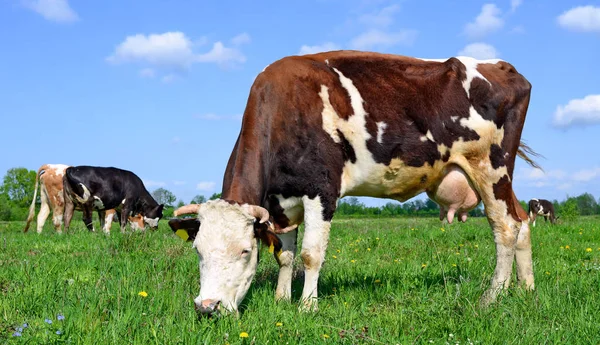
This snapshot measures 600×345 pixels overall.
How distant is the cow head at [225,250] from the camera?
208 inches

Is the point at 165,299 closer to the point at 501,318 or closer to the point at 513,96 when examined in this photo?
the point at 501,318

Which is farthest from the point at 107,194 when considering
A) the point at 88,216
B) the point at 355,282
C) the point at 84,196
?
the point at 355,282

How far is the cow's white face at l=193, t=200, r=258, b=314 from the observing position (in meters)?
5.29

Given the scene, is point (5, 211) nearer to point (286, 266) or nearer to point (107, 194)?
point (107, 194)

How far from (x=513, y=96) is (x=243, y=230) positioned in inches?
148

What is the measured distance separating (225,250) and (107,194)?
14.7m

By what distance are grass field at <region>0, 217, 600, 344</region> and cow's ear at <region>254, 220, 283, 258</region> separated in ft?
1.92

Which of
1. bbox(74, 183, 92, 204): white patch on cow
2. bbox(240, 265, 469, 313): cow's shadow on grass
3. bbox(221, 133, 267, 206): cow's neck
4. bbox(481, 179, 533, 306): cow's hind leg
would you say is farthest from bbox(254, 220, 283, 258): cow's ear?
bbox(74, 183, 92, 204): white patch on cow

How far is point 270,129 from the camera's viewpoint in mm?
6184

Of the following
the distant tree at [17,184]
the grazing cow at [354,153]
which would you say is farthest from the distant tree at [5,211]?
the grazing cow at [354,153]

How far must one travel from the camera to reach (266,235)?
5742 mm

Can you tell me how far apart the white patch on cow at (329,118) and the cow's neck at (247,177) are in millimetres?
743

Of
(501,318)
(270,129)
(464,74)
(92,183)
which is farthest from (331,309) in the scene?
(92,183)

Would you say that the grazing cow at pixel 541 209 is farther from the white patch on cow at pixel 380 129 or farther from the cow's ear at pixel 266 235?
the cow's ear at pixel 266 235
